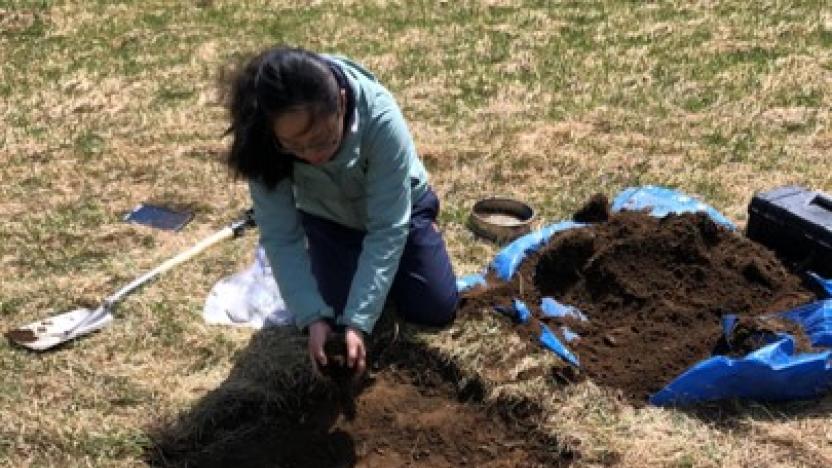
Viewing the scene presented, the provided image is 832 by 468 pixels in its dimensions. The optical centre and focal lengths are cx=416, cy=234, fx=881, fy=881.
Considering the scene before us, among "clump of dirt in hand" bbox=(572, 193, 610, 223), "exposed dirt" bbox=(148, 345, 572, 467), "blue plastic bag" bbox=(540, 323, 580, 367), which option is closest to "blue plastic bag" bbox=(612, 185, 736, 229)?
"clump of dirt in hand" bbox=(572, 193, 610, 223)

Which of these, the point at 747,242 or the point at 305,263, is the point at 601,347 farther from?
the point at 305,263

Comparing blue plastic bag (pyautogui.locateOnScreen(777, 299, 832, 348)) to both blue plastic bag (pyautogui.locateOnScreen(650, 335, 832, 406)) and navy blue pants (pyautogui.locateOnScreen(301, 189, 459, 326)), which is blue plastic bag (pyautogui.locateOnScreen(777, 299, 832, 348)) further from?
navy blue pants (pyautogui.locateOnScreen(301, 189, 459, 326))

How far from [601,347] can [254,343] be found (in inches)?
53.5

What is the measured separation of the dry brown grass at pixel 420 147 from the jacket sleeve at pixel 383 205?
19.6 inches

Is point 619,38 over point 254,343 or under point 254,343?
over

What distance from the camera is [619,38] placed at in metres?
6.72

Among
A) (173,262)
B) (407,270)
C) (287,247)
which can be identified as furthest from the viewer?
(173,262)

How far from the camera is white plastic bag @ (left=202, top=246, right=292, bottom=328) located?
3652mm

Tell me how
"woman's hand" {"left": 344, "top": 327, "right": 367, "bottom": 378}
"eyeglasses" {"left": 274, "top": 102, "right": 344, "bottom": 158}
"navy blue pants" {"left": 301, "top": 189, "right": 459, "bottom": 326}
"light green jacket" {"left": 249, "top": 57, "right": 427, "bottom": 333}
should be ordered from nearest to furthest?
"eyeglasses" {"left": 274, "top": 102, "right": 344, "bottom": 158} < "woman's hand" {"left": 344, "top": 327, "right": 367, "bottom": 378} < "light green jacket" {"left": 249, "top": 57, "right": 427, "bottom": 333} < "navy blue pants" {"left": 301, "top": 189, "right": 459, "bottom": 326}

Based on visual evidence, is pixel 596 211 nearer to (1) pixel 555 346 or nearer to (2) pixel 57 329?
(1) pixel 555 346

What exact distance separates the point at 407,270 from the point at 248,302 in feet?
2.34

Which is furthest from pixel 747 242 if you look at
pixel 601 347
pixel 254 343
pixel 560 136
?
pixel 254 343

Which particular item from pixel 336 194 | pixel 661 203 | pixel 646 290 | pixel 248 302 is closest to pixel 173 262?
pixel 248 302

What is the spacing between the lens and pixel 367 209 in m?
3.22
